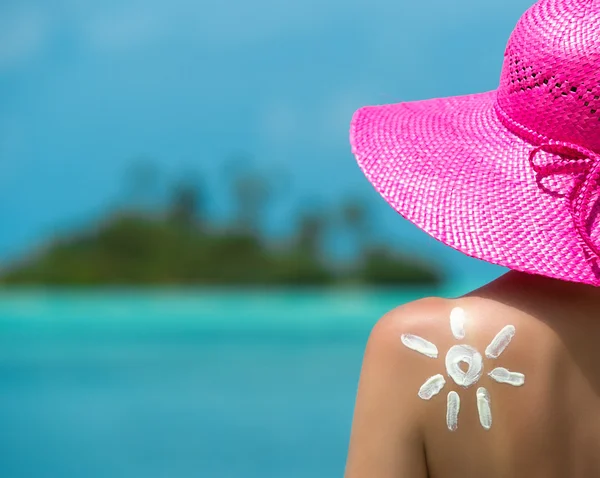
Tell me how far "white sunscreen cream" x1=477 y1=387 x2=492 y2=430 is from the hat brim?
0.34 feet

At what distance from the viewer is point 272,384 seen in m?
6.15

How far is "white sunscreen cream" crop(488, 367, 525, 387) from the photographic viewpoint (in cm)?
75

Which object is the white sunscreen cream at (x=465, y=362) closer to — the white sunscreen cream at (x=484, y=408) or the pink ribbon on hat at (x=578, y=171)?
the white sunscreen cream at (x=484, y=408)

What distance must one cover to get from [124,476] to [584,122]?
374cm

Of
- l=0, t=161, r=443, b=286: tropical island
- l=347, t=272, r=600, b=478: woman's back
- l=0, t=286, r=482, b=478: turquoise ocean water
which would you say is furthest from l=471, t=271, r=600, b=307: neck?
l=0, t=161, r=443, b=286: tropical island

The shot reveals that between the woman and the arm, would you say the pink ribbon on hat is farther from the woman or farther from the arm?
the arm

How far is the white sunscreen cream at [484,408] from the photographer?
2.45 feet

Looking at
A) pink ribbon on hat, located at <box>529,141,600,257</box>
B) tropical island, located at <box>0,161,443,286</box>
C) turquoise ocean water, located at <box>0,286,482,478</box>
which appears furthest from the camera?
tropical island, located at <box>0,161,443,286</box>

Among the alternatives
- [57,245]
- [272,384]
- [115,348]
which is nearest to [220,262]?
[57,245]

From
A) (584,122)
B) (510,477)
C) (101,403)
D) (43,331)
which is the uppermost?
(584,122)

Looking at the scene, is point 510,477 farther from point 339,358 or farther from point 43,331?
point 43,331

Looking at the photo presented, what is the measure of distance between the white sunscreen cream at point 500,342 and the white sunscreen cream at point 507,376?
12 mm

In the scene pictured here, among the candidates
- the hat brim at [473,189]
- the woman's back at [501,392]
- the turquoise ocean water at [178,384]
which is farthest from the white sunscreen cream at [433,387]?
the turquoise ocean water at [178,384]

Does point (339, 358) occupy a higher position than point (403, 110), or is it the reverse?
point (403, 110)
